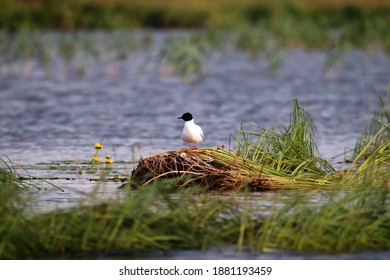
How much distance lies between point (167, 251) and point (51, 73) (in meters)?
24.7

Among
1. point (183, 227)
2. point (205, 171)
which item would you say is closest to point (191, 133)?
point (205, 171)

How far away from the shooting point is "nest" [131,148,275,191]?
11.1 m

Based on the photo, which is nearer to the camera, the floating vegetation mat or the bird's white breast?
the floating vegetation mat

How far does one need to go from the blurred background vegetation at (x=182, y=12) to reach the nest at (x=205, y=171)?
28573 millimetres

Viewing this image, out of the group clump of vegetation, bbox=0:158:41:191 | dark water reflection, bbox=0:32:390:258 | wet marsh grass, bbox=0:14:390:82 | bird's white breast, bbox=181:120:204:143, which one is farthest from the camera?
wet marsh grass, bbox=0:14:390:82

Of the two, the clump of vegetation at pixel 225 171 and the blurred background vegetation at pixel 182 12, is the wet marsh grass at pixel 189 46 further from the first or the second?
the clump of vegetation at pixel 225 171

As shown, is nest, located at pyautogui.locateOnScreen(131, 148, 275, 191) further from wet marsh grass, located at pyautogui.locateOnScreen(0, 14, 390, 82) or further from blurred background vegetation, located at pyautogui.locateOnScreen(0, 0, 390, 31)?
blurred background vegetation, located at pyautogui.locateOnScreen(0, 0, 390, 31)

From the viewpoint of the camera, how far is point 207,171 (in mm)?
11148

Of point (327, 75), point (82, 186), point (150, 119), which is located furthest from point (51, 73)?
point (82, 186)

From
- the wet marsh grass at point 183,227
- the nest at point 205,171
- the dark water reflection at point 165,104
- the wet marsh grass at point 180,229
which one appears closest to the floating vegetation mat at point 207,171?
the nest at point 205,171

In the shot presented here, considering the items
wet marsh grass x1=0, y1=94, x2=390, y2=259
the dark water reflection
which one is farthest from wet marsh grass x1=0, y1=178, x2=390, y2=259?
the dark water reflection
